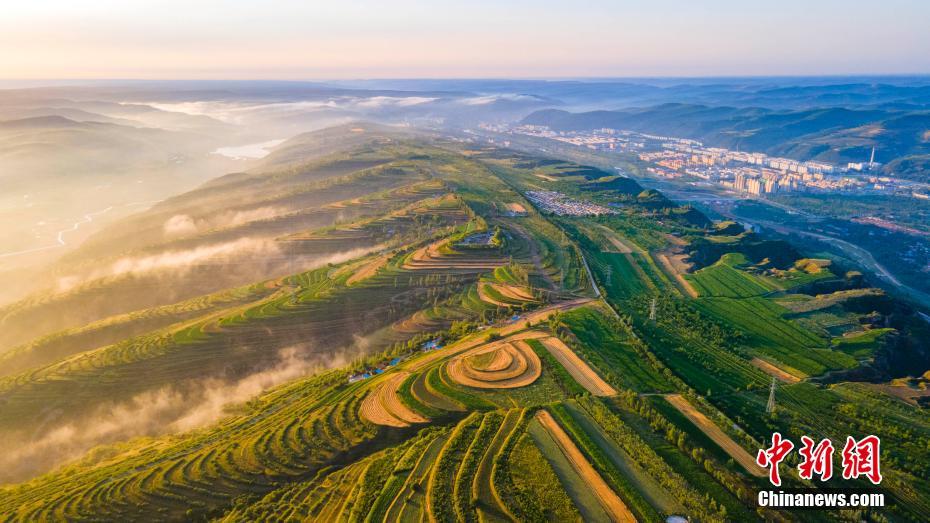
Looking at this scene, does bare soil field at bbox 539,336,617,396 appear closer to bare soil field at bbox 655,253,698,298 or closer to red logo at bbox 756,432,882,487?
red logo at bbox 756,432,882,487

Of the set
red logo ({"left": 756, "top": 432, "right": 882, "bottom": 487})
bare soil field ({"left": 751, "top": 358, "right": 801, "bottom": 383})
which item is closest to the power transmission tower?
red logo ({"left": 756, "top": 432, "right": 882, "bottom": 487})

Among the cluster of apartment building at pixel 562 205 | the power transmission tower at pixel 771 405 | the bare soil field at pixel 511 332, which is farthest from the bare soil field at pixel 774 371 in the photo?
the cluster of apartment building at pixel 562 205

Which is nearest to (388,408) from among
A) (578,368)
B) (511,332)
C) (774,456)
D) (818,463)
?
(578,368)

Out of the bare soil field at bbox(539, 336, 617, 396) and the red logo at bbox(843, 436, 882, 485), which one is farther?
the bare soil field at bbox(539, 336, 617, 396)

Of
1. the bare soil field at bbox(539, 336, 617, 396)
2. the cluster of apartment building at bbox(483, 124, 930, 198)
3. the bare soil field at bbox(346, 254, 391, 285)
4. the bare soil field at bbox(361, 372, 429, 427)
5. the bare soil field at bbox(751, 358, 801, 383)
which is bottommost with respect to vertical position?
the cluster of apartment building at bbox(483, 124, 930, 198)

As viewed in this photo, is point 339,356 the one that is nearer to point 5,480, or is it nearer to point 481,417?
point 481,417

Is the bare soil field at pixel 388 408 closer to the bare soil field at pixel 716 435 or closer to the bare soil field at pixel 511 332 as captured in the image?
the bare soil field at pixel 511 332

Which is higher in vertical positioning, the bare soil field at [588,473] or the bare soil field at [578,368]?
the bare soil field at [588,473]

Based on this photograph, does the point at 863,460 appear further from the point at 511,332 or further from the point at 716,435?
the point at 511,332

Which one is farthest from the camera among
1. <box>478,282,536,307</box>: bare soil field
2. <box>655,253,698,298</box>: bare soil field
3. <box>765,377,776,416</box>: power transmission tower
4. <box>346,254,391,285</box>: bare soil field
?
<box>346,254,391,285</box>: bare soil field
